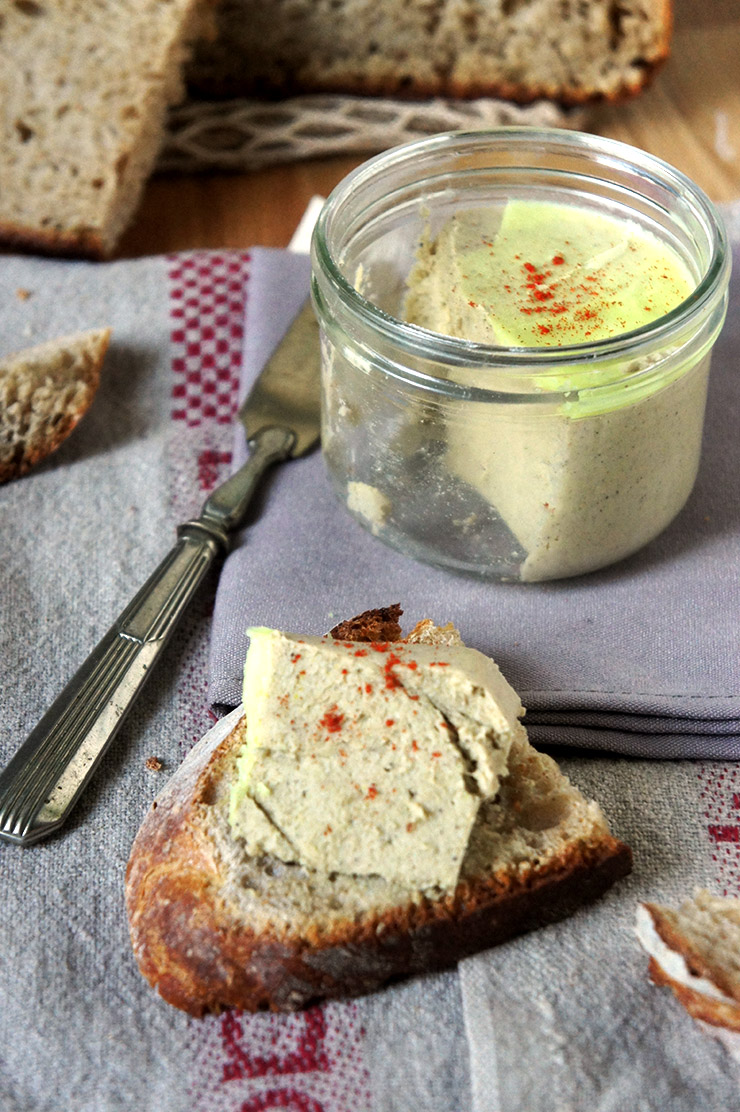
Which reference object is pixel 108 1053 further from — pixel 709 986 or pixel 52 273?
pixel 52 273

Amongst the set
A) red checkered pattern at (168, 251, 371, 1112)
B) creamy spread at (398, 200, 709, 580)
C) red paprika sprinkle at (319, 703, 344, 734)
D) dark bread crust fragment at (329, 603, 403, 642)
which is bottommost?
red checkered pattern at (168, 251, 371, 1112)

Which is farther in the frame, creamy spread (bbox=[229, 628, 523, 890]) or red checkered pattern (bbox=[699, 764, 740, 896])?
red checkered pattern (bbox=[699, 764, 740, 896])

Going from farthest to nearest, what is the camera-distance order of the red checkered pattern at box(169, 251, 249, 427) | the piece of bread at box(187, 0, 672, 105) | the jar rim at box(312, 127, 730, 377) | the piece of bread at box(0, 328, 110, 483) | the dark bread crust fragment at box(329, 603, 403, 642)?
the piece of bread at box(187, 0, 672, 105)
the red checkered pattern at box(169, 251, 249, 427)
the piece of bread at box(0, 328, 110, 483)
the dark bread crust fragment at box(329, 603, 403, 642)
the jar rim at box(312, 127, 730, 377)

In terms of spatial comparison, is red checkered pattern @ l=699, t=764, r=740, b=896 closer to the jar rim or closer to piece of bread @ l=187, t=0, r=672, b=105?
the jar rim

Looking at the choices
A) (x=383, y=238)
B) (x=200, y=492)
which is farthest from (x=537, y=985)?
(x=383, y=238)

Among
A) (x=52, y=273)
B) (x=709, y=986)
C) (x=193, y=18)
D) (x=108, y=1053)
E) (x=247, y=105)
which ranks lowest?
(x=108, y=1053)

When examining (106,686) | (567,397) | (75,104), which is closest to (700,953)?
(567,397)

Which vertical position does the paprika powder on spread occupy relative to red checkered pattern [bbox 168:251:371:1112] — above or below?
above

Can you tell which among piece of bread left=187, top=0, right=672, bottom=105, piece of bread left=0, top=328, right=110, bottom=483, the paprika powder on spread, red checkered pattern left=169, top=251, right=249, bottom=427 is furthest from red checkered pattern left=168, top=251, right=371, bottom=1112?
piece of bread left=187, top=0, right=672, bottom=105

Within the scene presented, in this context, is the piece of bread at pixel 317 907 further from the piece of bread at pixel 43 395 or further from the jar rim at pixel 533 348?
the piece of bread at pixel 43 395
